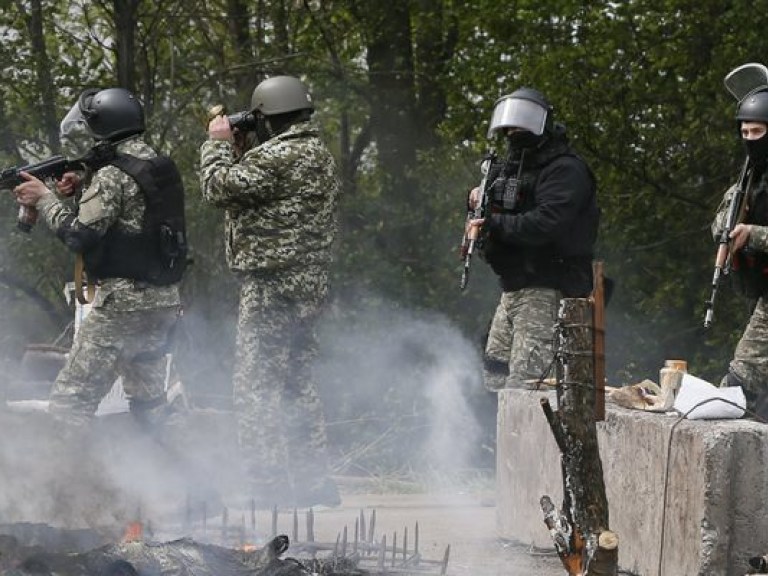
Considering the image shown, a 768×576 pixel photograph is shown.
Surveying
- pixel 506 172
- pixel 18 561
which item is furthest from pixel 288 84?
pixel 18 561

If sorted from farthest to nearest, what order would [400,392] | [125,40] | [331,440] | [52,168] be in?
[125,40] → [400,392] → [331,440] → [52,168]

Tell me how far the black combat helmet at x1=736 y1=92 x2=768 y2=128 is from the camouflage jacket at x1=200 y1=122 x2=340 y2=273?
2.08 meters

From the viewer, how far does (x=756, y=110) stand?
311 inches

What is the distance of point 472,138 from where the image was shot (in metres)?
13.8

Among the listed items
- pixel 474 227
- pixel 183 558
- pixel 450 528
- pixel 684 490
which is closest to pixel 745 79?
pixel 474 227

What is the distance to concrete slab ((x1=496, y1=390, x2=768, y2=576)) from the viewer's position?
241 inches

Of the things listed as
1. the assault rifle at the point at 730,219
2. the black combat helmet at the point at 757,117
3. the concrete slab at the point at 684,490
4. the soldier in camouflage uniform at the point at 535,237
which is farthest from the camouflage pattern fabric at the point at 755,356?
the concrete slab at the point at 684,490

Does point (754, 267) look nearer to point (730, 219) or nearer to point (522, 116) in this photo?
point (730, 219)

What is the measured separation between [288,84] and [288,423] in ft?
5.70

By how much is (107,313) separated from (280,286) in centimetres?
89

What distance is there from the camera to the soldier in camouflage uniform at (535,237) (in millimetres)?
8156

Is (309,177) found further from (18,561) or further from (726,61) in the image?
(726,61)

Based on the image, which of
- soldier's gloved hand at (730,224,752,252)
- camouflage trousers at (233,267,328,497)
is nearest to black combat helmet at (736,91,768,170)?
soldier's gloved hand at (730,224,752,252)

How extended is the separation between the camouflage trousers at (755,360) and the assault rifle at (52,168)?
3290 millimetres
